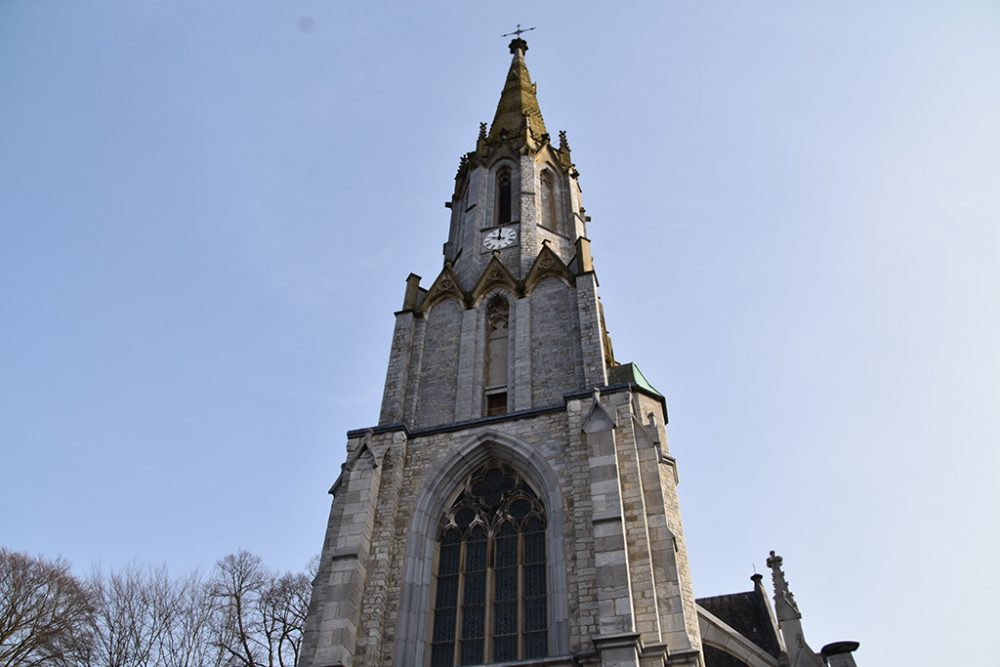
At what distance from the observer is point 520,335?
62.3 feet

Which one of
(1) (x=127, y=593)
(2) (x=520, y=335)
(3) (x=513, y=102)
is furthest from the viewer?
(3) (x=513, y=102)

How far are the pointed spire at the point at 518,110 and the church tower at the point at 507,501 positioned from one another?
7.63 meters

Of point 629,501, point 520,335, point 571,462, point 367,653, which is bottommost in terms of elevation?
point 367,653

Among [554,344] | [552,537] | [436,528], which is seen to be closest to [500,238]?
[554,344]

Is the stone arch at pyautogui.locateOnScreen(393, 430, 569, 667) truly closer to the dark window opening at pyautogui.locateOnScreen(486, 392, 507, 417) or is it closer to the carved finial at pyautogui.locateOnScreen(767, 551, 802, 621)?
the dark window opening at pyautogui.locateOnScreen(486, 392, 507, 417)

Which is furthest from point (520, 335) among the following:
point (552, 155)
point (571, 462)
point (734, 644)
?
point (552, 155)

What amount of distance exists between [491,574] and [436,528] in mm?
1614

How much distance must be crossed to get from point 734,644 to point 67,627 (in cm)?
1553

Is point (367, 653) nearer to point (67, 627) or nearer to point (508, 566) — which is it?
point (508, 566)

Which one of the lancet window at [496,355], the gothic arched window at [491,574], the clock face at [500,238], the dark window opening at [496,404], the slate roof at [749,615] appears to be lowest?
the gothic arched window at [491,574]

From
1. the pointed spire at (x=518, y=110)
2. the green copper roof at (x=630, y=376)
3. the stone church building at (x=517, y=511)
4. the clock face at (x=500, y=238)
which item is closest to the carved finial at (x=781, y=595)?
the stone church building at (x=517, y=511)

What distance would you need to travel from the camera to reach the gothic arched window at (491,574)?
44.0 ft

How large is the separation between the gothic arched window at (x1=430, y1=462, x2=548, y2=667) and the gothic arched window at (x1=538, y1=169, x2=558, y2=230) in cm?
1033

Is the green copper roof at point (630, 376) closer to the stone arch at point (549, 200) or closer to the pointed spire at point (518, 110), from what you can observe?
the stone arch at point (549, 200)
